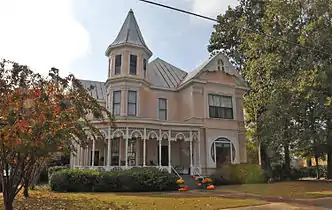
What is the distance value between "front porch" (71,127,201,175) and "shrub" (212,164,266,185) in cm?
163

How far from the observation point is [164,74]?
1059 inches

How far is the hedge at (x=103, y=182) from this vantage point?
638 inches

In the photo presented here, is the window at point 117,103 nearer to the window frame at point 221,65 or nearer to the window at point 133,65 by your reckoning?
the window at point 133,65

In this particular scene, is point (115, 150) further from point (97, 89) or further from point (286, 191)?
point (286, 191)

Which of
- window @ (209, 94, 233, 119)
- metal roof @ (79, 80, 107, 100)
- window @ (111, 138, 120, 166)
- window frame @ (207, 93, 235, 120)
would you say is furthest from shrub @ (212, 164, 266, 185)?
metal roof @ (79, 80, 107, 100)

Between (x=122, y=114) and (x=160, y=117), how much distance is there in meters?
3.44

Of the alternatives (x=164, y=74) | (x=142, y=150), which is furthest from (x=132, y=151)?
(x=164, y=74)

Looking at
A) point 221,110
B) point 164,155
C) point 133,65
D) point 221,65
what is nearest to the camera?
point 133,65

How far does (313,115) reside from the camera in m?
21.4

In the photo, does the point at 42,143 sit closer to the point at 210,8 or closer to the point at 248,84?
the point at 210,8

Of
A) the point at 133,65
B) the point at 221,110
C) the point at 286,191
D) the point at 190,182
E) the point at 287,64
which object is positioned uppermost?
the point at 133,65

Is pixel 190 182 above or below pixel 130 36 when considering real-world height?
below

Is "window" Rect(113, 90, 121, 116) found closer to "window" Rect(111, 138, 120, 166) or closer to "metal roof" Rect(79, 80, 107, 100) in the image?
"window" Rect(111, 138, 120, 166)

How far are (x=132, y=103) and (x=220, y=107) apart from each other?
23.9ft
